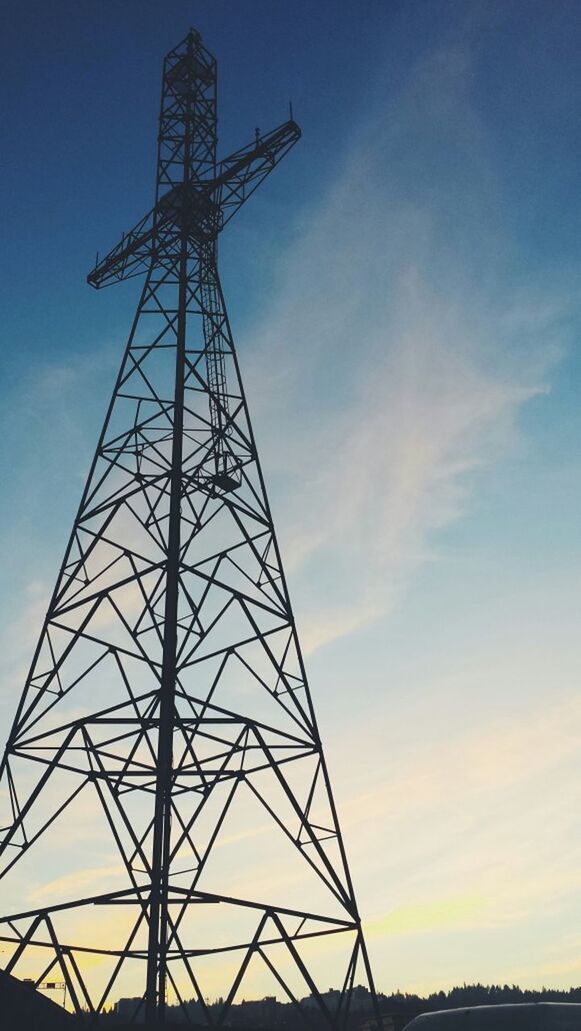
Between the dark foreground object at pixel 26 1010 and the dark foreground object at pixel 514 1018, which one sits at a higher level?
the dark foreground object at pixel 26 1010

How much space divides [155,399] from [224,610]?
5100 mm

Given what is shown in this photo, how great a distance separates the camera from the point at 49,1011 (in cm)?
1424

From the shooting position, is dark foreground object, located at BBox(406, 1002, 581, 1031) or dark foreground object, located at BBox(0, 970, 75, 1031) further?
dark foreground object, located at BBox(406, 1002, 581, 1031)

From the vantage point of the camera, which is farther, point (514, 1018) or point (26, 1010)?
point (514, 1018)

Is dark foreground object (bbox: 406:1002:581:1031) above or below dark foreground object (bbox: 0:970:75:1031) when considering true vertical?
below

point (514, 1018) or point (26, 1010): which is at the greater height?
point (26, 1010)

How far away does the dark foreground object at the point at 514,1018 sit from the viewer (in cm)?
1484

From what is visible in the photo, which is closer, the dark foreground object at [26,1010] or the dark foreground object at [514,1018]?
the dark foreground object at [26,1010]

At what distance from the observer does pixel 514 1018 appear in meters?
15.3

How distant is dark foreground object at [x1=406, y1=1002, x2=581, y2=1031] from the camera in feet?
48.7

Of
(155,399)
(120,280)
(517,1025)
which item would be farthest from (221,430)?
(517,1025)

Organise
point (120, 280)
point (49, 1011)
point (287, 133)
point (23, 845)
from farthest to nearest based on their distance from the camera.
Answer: point (120, 280) → point (287, 133) → point (23, 845) → point (49, 1011)

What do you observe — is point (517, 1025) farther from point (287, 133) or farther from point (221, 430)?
point (287, 133)

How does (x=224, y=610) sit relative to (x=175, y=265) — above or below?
below
